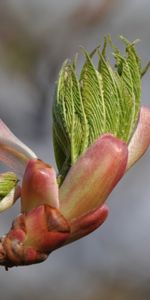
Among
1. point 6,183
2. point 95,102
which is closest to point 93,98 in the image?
point 95,102

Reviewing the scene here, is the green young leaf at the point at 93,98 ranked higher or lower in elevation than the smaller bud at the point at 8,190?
higher

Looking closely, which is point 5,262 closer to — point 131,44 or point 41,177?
point 41,177

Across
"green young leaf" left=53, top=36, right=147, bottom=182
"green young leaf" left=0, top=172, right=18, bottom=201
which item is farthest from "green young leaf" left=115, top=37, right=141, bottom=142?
"green young leaf" left=0, top=172, right=18, bottom=201

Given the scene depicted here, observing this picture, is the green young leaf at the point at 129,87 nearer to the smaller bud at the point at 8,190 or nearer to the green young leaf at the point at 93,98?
the green young leaf at the point at 93,98

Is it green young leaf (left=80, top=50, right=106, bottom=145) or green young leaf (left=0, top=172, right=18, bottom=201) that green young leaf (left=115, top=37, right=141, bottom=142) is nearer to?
green young leaf (left=80, top=50, right=106, bottom=145)

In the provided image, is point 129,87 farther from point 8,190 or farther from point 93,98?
point 8,190

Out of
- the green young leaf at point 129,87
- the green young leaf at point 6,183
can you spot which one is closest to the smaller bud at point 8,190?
the green young leaf at point 6,183

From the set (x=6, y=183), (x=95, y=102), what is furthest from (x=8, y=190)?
(x=95, y=102)

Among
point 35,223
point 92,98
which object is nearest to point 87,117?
point 92,98

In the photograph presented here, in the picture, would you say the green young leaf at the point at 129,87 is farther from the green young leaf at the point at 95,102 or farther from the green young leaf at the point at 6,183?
the green young leaf at the point at 6,183

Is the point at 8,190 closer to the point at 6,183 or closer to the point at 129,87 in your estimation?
the point at 6,183
